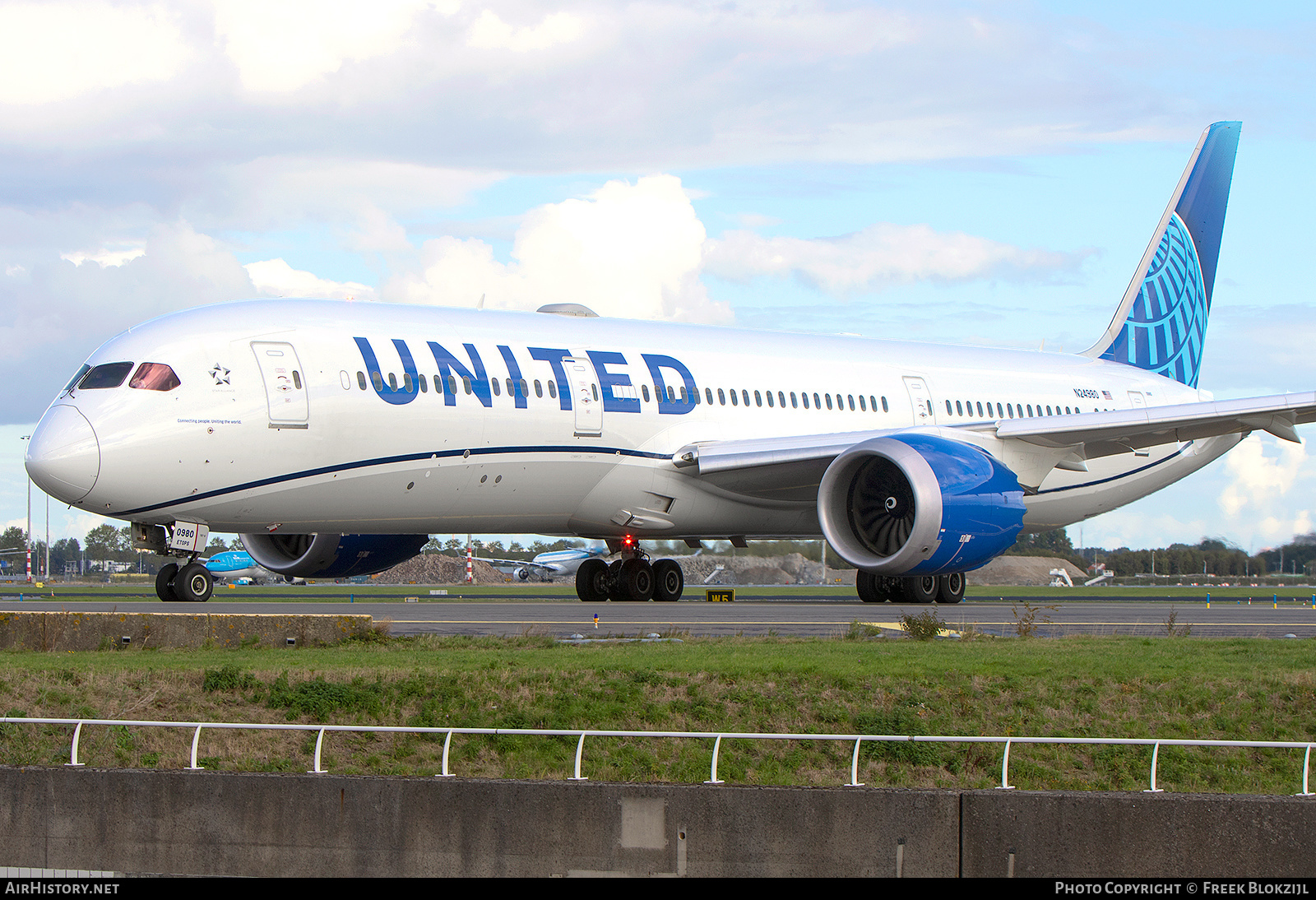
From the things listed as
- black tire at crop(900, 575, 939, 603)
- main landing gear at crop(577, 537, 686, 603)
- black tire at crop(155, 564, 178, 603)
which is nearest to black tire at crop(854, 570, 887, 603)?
black tire at crop(900, 575, 939, 603)

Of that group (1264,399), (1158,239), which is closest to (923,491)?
(1264,399)

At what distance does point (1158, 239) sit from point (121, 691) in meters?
27.8

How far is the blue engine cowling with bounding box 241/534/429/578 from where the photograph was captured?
2494 cm

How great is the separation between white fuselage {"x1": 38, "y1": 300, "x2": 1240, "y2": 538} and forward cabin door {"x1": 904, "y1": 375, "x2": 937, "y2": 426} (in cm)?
4

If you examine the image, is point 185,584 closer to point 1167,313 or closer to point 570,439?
point 570,439

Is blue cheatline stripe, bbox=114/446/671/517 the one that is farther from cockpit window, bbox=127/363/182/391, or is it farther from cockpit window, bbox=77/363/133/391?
cockpit window, bbox=77/363/133/391

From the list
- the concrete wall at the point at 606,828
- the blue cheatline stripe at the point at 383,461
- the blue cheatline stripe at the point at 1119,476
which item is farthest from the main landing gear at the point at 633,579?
the concrete wall at the point at 606,828

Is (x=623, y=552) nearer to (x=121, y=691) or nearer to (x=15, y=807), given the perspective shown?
(x=121, y=691)

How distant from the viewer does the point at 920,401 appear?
90.3 ft

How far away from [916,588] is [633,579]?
4.96 meters

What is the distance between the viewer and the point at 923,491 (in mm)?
20562

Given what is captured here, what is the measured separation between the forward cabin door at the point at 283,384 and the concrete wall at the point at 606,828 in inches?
394

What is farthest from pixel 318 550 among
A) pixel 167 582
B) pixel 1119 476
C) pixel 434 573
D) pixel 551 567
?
pixel 551 567

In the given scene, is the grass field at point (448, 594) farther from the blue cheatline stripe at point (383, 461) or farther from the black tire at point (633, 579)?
the blue cheatline stripe at point (383, 461)
